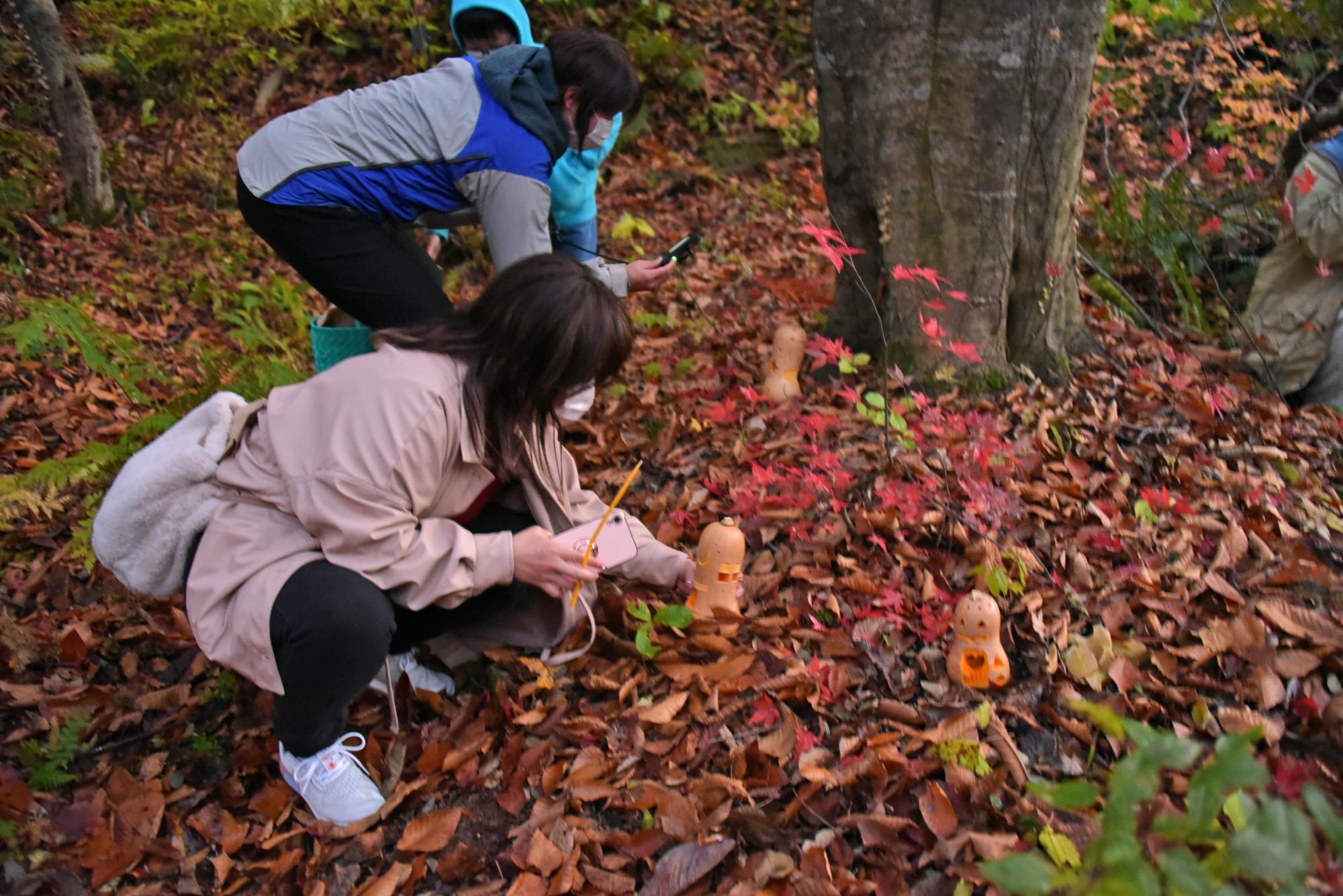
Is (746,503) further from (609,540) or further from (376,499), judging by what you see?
(376,499)

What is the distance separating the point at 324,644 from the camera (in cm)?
235

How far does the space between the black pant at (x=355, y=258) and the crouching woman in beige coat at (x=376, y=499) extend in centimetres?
83

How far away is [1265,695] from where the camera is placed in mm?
2496

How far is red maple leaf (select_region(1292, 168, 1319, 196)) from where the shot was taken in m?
4.16

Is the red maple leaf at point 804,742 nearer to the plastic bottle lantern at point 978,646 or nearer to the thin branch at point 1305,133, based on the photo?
the plastic bottle lantern at point 978,646

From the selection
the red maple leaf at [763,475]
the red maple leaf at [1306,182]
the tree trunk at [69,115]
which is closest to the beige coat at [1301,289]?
the red maple leaf at [1306,182]

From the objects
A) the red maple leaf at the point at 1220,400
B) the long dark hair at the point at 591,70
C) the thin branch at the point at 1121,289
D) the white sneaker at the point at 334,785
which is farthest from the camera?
the thin branch at the point at 1121,289

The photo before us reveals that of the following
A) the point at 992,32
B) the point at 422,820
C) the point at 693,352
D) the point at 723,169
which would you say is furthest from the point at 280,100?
the point at 422,820

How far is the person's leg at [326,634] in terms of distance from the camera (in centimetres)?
233

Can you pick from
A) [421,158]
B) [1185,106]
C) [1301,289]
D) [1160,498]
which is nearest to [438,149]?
[421,158]

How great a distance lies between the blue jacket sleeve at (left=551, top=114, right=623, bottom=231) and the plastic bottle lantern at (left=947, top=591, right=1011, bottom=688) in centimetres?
206

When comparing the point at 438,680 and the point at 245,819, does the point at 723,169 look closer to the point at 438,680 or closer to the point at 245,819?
the point at 438,680

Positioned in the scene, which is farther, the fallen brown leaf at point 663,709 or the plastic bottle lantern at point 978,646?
the fallen brown leaf at point 663,709

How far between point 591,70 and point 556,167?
0.51m
